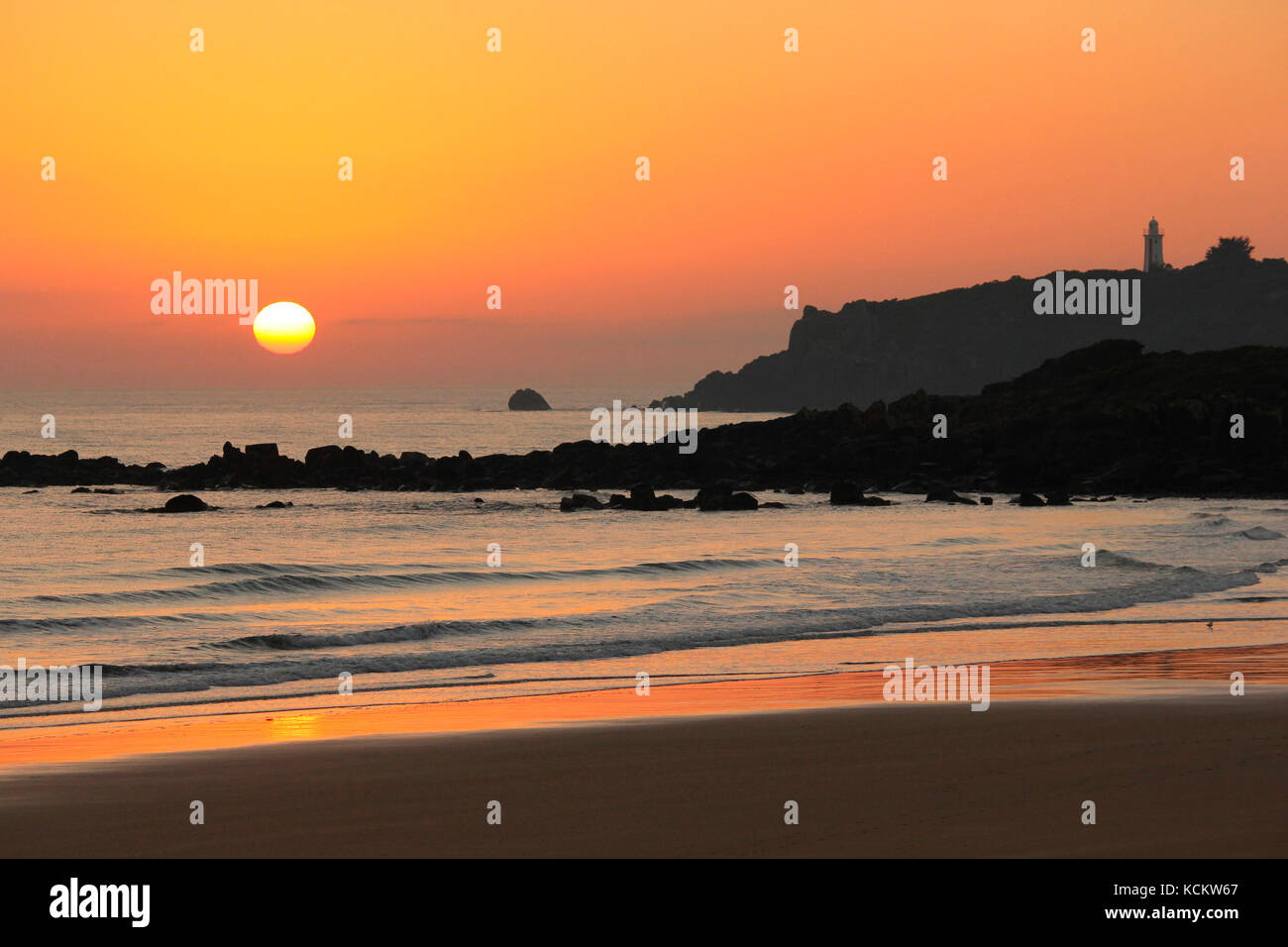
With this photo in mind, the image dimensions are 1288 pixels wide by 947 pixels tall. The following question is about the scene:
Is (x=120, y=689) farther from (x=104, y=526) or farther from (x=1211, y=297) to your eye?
(x=1211, y=297)

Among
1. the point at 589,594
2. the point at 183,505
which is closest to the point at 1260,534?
the point at 589,594

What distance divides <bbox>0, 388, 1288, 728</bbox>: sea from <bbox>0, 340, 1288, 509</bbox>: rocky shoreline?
538 centimetres

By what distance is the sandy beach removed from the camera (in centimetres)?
726

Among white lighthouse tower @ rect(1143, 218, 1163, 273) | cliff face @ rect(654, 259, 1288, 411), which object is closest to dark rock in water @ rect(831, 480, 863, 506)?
cliff face @ rect(654, 259, 1288, 411)

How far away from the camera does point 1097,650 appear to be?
16.0 meters

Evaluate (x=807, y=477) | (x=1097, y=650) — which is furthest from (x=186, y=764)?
(x=807, y=477)

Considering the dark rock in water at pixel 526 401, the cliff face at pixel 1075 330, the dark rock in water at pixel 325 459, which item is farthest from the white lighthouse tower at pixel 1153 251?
the dark rock in water at pixel 325 459

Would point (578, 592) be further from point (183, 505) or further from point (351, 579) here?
point (183, 505)

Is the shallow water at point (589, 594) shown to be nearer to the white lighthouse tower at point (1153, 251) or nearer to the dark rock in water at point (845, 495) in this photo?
the dark rock in water at point (845, 495)

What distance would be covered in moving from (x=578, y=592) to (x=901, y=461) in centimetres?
3196

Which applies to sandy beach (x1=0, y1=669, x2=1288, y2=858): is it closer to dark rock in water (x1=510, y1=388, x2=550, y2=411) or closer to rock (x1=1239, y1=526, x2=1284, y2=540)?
rock (x1=1239, y1=526, x2=1284, y2=540)

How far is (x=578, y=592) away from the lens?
23016 millimetres

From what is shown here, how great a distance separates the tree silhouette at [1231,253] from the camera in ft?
568
